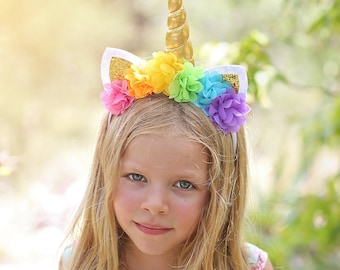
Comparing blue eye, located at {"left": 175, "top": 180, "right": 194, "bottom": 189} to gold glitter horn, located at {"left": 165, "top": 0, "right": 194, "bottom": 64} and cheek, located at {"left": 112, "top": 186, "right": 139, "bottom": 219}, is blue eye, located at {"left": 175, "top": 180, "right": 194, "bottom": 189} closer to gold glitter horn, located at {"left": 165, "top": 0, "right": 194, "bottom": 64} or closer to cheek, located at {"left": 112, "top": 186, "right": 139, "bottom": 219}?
cheek, located at {"left": 112, "top": 186, "right": 139, "bottom": 219}

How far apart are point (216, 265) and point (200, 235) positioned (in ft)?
0.32

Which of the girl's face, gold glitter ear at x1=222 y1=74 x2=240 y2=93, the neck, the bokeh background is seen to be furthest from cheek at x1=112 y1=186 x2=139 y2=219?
the bokeh background

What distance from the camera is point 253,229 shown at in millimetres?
1821

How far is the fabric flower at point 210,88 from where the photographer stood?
1.45 metres

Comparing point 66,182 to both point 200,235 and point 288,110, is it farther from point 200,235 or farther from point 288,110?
point 200,235

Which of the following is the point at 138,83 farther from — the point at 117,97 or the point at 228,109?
the point at 228,109

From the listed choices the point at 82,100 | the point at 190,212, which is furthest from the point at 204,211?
the point at 82,100

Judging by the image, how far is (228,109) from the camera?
146 centimetres

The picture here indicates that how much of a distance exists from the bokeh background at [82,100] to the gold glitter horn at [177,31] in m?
1.07

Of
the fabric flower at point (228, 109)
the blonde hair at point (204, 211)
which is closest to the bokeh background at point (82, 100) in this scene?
the blonde hair at point (204, 211)

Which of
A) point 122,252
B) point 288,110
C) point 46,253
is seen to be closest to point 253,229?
point 122,252

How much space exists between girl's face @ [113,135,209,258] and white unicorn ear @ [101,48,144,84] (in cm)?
15

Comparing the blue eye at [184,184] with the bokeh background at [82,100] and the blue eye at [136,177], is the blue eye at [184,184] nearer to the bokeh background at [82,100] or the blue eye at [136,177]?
the blue eye at [136,177]

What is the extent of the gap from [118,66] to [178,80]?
0.14 m
